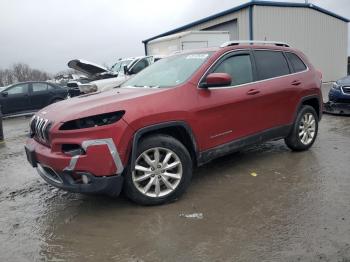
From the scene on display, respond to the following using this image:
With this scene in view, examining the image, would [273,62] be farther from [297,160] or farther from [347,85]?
[347,85]

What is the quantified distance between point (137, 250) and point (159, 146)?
1.21m

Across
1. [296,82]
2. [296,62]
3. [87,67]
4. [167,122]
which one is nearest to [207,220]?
[167,122]

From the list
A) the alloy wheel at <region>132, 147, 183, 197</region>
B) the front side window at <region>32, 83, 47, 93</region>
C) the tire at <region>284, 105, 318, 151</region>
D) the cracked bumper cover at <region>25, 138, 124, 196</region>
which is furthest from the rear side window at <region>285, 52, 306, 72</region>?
the front side window at <region>32, 83, 47, 93</region>

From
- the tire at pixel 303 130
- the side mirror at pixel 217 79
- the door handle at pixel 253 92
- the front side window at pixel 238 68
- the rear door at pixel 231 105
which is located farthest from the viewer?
the tire at pixel 303 130

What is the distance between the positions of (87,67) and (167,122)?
10530 mm

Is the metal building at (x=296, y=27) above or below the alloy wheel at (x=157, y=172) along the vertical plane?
above

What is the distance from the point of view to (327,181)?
4824mm

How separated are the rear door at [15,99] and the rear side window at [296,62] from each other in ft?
38.8

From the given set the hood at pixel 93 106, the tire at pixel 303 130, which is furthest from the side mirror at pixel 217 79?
the tire at pixel 303 130

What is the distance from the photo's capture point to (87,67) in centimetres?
1407

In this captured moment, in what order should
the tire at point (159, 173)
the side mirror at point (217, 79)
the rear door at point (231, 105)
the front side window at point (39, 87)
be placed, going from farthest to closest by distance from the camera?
the front side window at point (39, 87), the rear door at point (231, 105), the side mirror at point (217, 79), the tire at point (159, 173)

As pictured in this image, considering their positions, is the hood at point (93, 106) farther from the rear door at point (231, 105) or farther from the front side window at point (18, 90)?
the front side window at point (18, 90)

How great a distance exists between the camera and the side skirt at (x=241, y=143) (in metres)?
4.70

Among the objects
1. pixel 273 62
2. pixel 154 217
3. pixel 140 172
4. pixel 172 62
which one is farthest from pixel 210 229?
pixel 273 62
